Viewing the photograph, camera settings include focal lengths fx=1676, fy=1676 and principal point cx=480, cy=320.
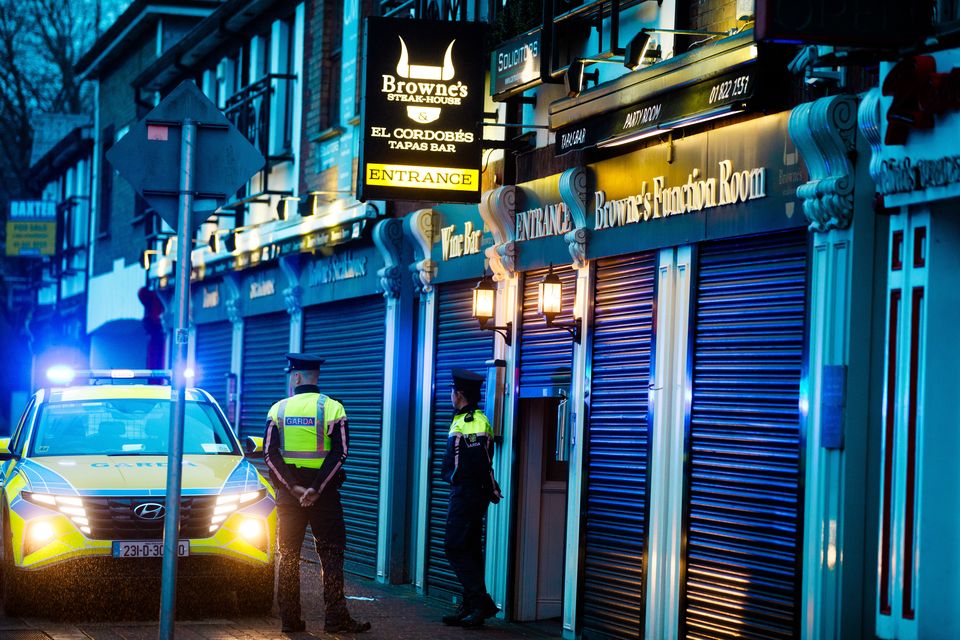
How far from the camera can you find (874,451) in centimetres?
902

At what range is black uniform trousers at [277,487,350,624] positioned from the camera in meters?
11.5

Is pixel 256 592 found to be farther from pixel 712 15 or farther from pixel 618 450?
pixel 712 15

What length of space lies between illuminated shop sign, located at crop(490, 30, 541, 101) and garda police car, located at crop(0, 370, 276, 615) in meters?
3.69

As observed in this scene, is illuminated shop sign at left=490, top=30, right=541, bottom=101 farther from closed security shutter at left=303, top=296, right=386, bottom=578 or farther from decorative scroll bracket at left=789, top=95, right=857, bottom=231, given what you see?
decorative scroll bracket at left=789, top=95, right=857, bottom=231

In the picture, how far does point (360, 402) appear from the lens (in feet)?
58.0

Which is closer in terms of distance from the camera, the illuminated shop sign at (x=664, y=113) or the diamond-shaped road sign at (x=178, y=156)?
the diamond-shaped road sign at (x=178, y=156)

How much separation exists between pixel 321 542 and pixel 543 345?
2611 mm

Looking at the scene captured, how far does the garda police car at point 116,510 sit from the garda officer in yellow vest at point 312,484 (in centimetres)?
46

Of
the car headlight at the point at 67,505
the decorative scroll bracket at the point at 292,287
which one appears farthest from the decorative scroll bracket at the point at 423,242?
the car headlight at the point at 67,505

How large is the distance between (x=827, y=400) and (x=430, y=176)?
530cm

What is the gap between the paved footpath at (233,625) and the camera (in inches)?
437

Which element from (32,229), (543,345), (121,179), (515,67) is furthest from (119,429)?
(32,229)

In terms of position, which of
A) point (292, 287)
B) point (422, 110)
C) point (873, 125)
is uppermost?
point (422, 110)

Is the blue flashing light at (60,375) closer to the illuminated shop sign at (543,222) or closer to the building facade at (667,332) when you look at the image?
the building facade at (667,332)
